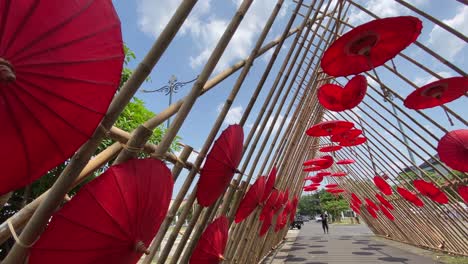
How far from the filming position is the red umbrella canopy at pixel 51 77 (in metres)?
0.97

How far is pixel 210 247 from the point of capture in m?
2.67

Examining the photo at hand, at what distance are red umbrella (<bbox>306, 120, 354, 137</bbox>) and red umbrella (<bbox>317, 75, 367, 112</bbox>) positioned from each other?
0.65m

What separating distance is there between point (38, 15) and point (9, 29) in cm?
10

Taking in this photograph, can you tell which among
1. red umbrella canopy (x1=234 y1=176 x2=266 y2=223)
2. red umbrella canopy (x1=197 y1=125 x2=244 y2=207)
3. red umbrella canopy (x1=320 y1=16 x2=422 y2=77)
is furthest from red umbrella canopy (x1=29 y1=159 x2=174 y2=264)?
red umbrella canopy (x1=234 y1=176 x2=266 y2=223)

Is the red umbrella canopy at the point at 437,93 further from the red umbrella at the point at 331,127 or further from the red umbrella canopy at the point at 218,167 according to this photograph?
the red umbrella canopy at the point at 218,167

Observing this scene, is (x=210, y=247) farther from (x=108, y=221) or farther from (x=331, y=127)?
(x=331, y=127)

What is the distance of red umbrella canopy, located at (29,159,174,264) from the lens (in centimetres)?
116

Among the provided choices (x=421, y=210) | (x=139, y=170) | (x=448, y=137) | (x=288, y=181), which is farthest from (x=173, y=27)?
(x=421, y=210)

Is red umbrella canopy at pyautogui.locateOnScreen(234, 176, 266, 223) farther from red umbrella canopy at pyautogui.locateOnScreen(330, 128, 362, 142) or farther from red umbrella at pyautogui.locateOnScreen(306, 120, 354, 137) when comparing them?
red umbrella canopy at pyautogui.locateOnScreen(330, 128, 362, 142)

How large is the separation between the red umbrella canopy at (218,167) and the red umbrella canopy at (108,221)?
93 cm

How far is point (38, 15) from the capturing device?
3.29 feet

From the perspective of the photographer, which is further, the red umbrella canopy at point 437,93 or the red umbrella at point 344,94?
the red umbrella at point 344,94

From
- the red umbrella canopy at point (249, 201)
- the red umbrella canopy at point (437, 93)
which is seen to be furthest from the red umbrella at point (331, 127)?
the red umbrella canopy at point (249, 201)

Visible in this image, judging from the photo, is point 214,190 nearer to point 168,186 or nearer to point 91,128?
point 168,186
